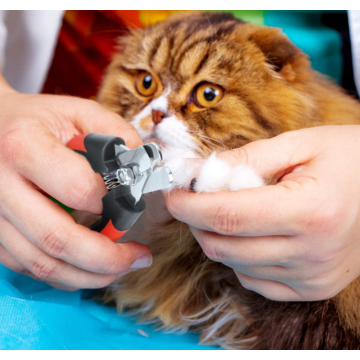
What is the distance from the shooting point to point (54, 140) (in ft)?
2.25

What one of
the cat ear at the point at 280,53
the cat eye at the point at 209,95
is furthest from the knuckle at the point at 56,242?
the cat ear at the point at 280,53

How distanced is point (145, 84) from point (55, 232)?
0.57 m

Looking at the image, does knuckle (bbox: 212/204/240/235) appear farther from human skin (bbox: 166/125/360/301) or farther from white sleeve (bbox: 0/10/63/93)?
white sleeve (bbox: 0/10/63/93)

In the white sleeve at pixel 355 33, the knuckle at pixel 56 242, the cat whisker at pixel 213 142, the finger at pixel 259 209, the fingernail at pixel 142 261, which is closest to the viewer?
the finger at pixel 259 209

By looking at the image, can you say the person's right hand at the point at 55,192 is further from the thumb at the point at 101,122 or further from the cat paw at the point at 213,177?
the cat paw at the point at 213,177

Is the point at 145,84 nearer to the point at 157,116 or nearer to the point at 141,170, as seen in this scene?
the point at 157,116

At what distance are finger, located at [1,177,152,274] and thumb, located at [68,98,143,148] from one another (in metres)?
0.17

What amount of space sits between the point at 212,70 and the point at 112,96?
14.5 inches

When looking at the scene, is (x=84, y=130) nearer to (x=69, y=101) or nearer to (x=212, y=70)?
(x=69, y=101)

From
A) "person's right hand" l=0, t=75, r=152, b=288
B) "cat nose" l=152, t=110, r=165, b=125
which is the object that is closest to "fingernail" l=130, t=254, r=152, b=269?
"person's right hand" l=0, t=75, r=152, b=288

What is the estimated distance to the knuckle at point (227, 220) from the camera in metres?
0.58

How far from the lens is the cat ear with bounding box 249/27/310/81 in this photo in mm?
982

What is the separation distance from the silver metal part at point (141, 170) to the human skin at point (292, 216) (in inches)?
2.1

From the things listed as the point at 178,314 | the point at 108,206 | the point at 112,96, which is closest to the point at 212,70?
the point at 112,96
